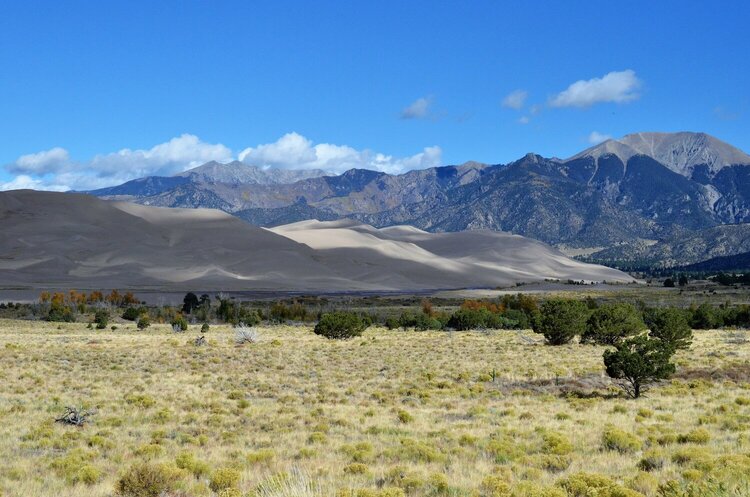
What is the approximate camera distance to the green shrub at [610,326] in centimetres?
4378

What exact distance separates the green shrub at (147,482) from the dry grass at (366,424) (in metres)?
0.28

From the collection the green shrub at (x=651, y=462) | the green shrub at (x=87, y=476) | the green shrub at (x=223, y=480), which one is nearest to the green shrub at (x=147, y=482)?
the green shrub at (x=223, y=480)

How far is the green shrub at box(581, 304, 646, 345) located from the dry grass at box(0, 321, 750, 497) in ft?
27.5

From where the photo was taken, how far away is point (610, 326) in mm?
43938

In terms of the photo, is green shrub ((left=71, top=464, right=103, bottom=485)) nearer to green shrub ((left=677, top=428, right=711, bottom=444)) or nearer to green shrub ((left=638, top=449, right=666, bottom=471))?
green shrub ((left=638, top=449, right=666, bottom=471))

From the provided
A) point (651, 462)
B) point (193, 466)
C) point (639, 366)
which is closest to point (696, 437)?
point (651, 462)

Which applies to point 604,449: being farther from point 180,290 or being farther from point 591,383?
point 180,290

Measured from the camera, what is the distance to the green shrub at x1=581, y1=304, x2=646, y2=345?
43781 mm

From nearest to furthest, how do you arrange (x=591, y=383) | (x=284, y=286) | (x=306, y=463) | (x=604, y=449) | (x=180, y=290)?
1. (x=306, y=463)
2. (x=604, y=449)
3. (x=591, y=383)
4. (x=180, y=290)
5. (x=284, y=286)

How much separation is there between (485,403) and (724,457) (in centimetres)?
980

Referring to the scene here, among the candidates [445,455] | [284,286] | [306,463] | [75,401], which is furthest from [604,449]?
[284,286]

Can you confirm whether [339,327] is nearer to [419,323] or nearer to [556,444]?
[419,323]

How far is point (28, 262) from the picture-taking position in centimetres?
19738

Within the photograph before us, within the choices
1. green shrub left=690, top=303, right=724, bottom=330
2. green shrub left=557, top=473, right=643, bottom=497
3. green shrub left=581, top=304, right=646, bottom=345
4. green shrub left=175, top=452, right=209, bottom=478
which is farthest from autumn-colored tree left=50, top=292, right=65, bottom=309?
green shrub left=557, top=473, right=643, bottom=497
